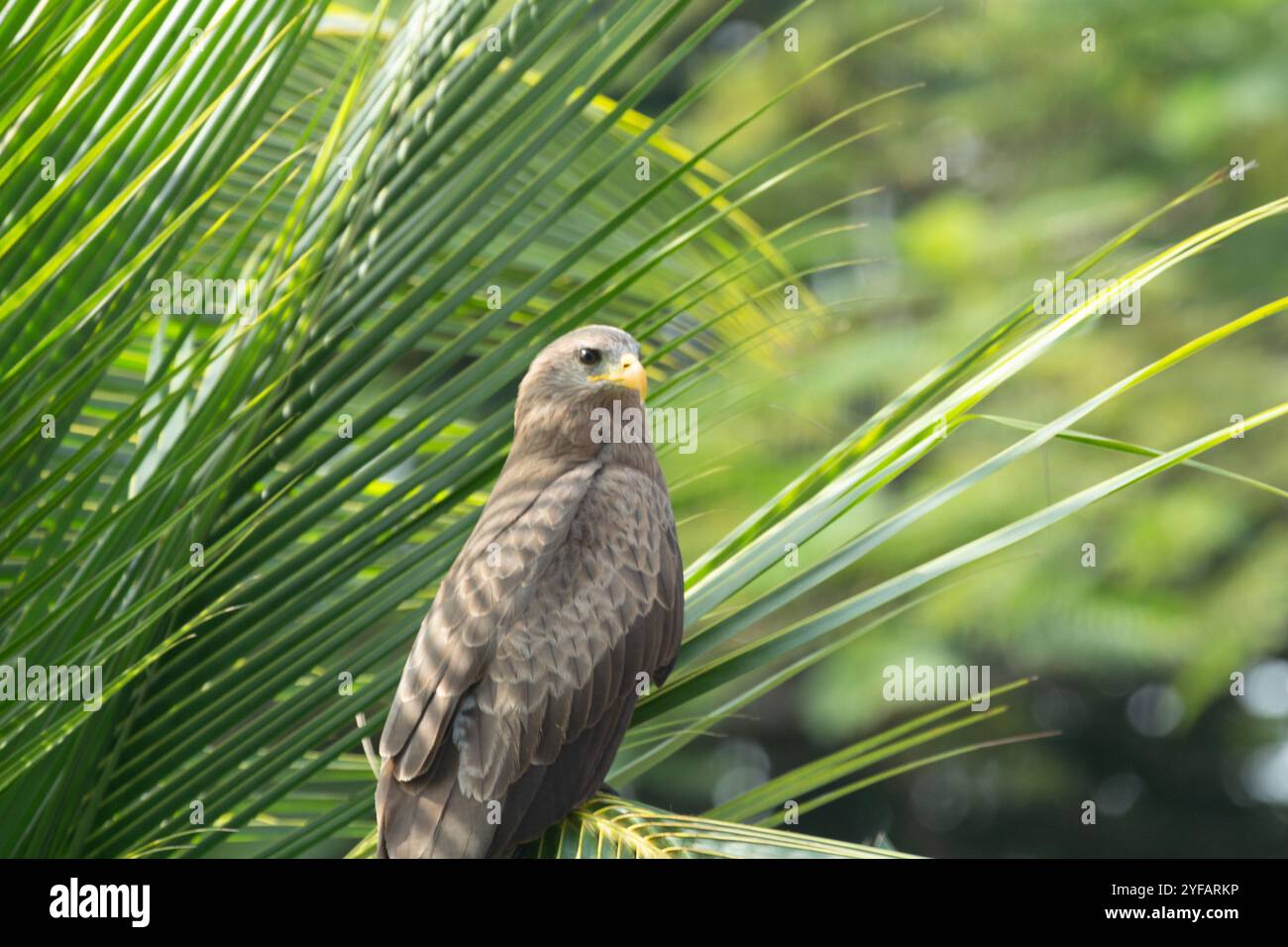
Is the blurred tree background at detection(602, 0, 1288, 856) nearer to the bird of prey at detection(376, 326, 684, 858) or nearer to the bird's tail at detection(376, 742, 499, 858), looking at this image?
the bird of prey at detection(376, 326, 684, 858)

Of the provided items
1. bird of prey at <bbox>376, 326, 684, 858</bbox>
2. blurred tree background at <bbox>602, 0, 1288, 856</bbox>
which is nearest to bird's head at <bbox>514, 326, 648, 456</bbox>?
bird of prey at <bbox>376, 326, 684, 858</bbox>

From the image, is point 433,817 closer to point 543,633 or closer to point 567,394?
point 543,633

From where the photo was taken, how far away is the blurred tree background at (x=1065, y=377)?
5.74m

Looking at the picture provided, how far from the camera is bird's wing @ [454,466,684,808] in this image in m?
2.10

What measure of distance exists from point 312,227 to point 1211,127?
16.6ft

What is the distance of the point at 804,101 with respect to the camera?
318 inches

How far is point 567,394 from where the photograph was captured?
8.23 ft

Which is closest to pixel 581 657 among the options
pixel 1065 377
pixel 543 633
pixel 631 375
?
pixel 543 633

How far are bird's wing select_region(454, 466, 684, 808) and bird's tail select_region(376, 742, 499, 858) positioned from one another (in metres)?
0.02

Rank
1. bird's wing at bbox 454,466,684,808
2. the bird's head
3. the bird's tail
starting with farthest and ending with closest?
the bird's head → bird's wing at bbox 454,466,684,808 → the bird's tail

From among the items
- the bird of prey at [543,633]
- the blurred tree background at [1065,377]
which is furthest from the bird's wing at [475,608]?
the blurred tree background at [1065,377]

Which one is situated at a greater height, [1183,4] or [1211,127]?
[1183,4]

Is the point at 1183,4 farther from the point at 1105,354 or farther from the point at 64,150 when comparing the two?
the point at 64,150

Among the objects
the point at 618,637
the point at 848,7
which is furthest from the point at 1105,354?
the point at 618,637
